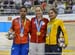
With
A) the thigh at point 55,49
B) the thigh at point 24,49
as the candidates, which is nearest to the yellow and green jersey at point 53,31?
the thigh at point 55,49

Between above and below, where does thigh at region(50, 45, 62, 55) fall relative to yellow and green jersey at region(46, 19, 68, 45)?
below

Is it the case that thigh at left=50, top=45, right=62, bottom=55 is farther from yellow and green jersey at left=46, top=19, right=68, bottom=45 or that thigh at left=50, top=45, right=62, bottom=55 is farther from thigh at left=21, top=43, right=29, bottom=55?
thigh at left=21, top=43, right=29, bottom=55

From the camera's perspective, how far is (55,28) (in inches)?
190

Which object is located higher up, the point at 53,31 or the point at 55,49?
the point at 53,31

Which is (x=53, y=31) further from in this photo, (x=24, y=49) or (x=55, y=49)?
(x=24, y=49)

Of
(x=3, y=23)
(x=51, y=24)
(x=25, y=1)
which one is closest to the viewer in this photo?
(x=51, y=24)

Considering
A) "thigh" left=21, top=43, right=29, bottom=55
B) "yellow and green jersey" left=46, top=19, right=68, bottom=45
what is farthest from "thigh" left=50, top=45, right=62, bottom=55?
"thigh" left=21, top=43, right=29, bottom=55

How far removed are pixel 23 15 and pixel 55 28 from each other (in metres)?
0.61

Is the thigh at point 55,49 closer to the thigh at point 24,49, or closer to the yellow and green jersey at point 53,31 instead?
the yellow and green jersey at point 53,31

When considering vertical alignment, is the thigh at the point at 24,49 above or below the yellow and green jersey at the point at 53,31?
below

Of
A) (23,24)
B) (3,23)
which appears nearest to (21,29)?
(23,24)

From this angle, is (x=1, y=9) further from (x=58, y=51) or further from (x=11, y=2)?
(x=58, y=51)

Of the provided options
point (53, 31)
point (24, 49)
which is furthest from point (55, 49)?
point (24, 49)

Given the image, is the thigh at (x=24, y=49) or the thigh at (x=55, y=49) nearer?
the thigh at (x=55, y=49)
